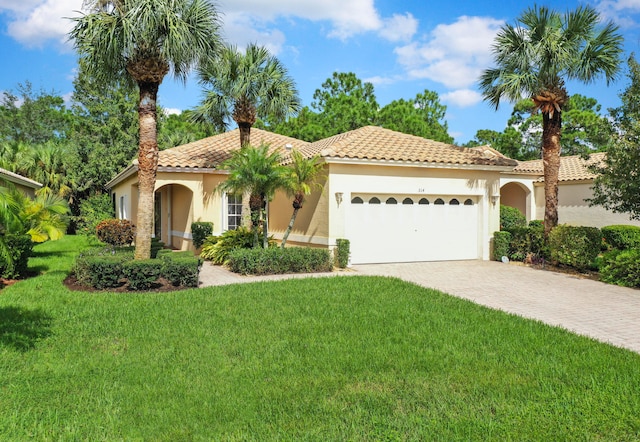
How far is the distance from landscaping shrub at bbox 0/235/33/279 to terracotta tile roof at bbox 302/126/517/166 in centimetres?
893

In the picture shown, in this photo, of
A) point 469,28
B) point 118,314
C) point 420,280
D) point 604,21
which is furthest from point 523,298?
point 469,28

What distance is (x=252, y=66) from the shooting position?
1558 centimetres

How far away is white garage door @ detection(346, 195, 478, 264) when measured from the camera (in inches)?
604

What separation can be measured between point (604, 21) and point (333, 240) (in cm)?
1091

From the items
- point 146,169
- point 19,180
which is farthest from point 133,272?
point 19,180

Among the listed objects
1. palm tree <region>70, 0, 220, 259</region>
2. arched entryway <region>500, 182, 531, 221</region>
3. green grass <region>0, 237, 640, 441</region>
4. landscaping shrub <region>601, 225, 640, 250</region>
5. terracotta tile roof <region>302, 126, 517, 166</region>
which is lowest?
green grass <region>0, 237, 640, 441</region>

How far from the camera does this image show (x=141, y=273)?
35.0 feet

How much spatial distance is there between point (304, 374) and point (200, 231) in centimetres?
1308

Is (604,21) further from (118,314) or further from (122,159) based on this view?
(122,159)

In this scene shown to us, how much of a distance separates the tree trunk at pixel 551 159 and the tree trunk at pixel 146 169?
12561mm

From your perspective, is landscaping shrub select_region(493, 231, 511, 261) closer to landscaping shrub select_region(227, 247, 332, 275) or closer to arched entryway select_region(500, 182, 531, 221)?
landscaping shrub select_region(227, 247, 332, 275)

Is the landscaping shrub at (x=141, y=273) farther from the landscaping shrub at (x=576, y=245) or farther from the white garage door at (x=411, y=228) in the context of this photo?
the landscaping shrub at (x=576, y=245)

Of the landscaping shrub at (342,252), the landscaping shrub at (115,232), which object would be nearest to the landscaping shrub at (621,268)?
the landscaping shrub at (342,252)

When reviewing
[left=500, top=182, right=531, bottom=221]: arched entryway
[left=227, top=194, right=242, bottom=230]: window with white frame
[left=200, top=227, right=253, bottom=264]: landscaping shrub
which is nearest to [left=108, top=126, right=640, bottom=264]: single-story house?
[left=227, top=194, right=242, bottom=230]: window with white frame
